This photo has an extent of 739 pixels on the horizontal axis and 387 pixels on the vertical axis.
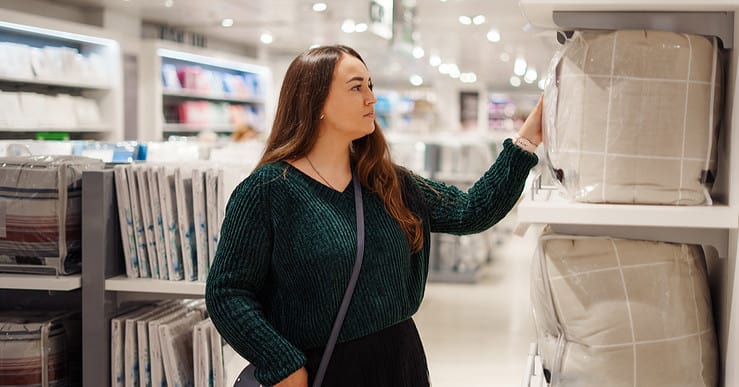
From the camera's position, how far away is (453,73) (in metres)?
18.7

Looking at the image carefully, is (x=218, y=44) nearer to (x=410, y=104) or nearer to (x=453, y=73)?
(x=453, y=73)

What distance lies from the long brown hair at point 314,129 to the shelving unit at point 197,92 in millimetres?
8172

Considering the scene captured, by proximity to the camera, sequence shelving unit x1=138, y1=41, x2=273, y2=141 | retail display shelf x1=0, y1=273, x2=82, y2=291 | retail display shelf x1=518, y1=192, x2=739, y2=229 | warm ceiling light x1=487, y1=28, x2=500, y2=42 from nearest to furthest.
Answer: retail display shelf x1=518, y1=192, x2=739, y2=229 < retail display shelf x1=0, y1=273, x2=82, y2=291 < shelving unit x1=138, y1=41, x2=273, y2=141 < warm ceiling light x1=487, y1=28, x2=500, y2=42

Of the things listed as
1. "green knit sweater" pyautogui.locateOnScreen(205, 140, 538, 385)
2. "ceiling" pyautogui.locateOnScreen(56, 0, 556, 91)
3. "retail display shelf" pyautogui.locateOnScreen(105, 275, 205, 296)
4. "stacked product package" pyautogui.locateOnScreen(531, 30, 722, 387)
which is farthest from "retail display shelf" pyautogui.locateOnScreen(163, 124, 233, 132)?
"stacked product package" pyautogui.locateOnScreen(531, 30, 722, 387)

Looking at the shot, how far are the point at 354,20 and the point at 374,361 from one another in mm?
8442

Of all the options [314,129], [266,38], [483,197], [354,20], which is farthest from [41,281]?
[266,38]

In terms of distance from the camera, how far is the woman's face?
1876 mm

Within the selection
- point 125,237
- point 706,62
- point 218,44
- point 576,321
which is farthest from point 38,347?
point 218,44

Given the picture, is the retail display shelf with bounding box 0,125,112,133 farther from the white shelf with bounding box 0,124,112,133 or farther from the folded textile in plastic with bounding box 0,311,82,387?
the folded textile in plastic with bounding box 0,311,82,387

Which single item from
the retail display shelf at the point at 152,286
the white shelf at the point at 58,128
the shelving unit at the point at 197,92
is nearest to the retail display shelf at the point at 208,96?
the shelving unit at the point at 197,92

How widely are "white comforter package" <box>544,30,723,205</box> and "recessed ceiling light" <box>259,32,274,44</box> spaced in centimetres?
→ 1041

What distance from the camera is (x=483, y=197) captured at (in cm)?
196

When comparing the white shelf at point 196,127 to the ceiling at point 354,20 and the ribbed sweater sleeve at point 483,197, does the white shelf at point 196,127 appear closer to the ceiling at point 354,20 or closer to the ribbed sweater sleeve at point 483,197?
the ceiling at point 354,20

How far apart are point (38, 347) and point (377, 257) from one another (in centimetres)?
137
